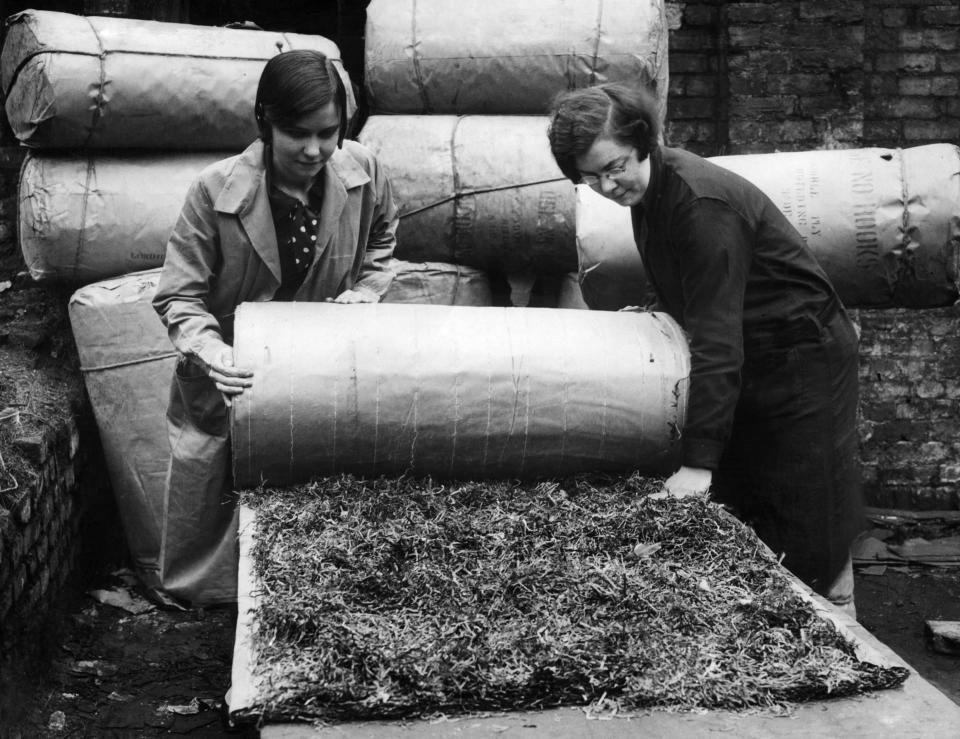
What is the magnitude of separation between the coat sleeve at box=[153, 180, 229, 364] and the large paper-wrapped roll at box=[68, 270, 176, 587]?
3.50ft

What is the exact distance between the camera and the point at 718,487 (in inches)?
109

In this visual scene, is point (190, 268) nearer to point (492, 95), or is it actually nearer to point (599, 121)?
point (599, 121)

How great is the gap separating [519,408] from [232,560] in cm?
170

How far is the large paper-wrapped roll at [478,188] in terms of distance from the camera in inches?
145

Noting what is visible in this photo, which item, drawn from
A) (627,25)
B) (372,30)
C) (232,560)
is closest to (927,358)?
(627,25)

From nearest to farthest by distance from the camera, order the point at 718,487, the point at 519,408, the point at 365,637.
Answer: the point at 365,637 → the point at 519,408 → the point at 718,487

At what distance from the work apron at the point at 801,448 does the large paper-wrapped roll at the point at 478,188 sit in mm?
1284

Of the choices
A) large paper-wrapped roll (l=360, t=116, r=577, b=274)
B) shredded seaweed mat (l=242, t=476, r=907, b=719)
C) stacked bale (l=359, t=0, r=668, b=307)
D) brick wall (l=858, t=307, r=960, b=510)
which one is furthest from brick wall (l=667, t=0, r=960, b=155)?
shredded seaweed mat (l=242, t=476, r=907, b=719)

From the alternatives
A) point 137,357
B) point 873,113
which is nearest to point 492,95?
point 137,357

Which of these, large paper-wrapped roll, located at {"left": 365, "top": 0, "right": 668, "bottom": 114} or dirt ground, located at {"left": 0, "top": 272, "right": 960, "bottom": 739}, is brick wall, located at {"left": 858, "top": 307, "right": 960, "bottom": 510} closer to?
dirt ground, located at {"left": 0, "top": 272, "right": 960, "bottom": 739}

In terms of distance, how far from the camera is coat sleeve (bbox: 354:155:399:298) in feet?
10.0

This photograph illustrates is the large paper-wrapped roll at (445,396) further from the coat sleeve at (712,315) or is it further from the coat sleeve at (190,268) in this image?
the coat sleeve at (190,268)

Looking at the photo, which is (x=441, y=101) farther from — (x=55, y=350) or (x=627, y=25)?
(x=55, y=350)

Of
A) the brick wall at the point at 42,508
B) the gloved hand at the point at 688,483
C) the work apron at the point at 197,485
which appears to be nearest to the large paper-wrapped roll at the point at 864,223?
the gloved hand at the point at 688,483
